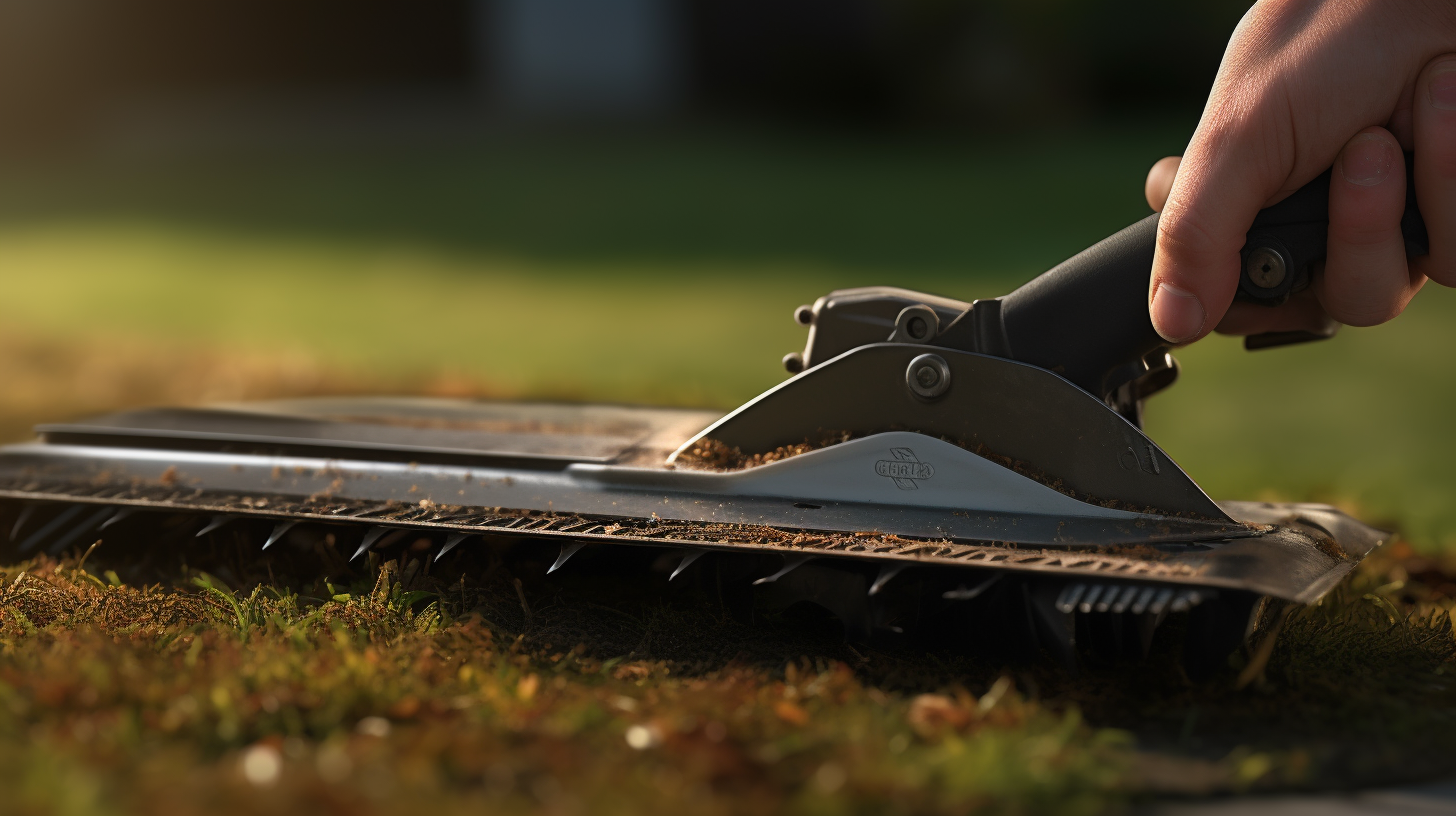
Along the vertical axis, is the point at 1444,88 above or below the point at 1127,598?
above

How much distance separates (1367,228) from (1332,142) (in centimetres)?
16

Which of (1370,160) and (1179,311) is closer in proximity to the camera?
(1370,160)

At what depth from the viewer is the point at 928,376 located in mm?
2355

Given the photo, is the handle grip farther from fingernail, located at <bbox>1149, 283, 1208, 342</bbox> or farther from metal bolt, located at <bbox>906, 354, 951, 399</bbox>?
metal bolt, located at <bbox>906, 354, 951, 399</bbox>

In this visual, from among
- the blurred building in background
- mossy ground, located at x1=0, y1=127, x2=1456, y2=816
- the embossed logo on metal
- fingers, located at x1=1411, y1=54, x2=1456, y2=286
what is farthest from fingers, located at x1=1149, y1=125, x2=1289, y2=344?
the blurred building in background

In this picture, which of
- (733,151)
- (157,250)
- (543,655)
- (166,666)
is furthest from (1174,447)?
(733,151)

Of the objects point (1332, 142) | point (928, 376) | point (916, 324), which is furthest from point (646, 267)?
point (1332, 142)

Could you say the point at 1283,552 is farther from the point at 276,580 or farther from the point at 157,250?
the point at 157,250

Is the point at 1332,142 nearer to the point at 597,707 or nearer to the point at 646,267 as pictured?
the point at 597,707

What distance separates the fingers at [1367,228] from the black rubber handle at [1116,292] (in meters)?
0.04

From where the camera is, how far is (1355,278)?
219 cm

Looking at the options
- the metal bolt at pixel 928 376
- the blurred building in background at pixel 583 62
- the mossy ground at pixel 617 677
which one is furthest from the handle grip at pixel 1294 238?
the blurred building in background at pixel 583 62

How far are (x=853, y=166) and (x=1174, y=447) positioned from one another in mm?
8399

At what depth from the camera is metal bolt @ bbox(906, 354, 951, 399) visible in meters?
2.34
